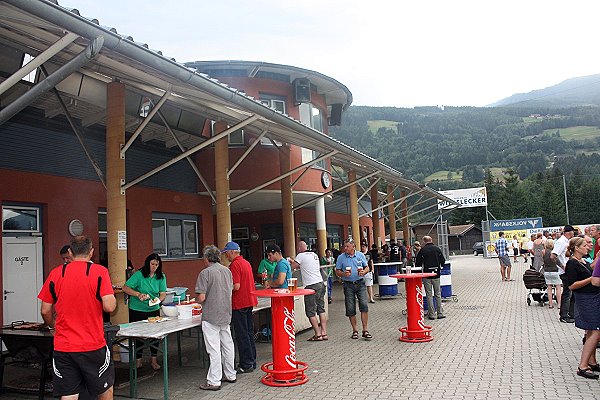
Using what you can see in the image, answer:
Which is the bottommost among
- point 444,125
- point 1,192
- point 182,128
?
point 1,192

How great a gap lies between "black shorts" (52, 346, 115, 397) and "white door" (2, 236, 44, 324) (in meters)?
5.62

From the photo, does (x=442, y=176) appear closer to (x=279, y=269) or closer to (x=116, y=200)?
(x=279, y=269)

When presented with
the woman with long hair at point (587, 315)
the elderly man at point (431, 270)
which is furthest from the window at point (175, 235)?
the woman with long hair at point (587, 315)

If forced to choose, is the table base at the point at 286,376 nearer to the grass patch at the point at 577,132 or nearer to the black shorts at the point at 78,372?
the black shorts at the point at 78,372

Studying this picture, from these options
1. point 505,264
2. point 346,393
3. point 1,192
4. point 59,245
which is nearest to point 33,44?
point 1,192

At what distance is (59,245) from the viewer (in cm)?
1033

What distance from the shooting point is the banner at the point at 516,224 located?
4194cm

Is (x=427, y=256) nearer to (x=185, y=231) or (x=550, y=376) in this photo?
(x=550, y=376)

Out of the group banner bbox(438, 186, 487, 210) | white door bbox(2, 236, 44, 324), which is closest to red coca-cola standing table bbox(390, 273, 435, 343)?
white door bbox(2, 236, 44, 324)

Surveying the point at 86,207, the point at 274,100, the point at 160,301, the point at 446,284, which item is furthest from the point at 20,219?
the point at 446,284

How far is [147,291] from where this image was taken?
7781mm

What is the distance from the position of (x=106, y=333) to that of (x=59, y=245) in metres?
5.55

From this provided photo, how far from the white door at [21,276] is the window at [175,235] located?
3768mm

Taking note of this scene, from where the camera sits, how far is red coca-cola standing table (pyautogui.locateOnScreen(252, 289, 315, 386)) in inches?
268
